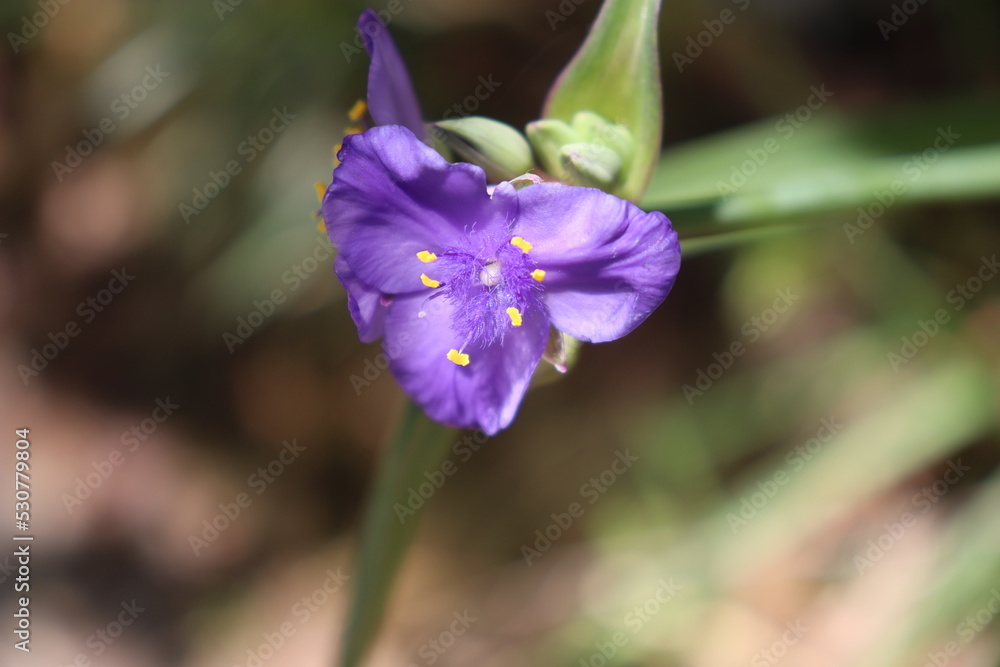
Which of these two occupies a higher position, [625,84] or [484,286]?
[625,84]

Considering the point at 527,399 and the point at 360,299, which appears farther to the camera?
the point at 527,399

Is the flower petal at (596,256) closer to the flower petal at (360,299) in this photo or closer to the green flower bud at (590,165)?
the green flower bud at (590,165)

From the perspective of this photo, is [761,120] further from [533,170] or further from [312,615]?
[312,615]

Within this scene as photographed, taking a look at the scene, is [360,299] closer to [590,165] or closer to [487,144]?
[487,144]

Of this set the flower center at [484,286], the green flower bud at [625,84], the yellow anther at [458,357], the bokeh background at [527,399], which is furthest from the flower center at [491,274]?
the bokeh background at [527,399]

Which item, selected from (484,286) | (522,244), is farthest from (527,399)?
(522,244)

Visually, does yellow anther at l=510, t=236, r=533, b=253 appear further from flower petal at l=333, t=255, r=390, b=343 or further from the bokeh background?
the bokeh background

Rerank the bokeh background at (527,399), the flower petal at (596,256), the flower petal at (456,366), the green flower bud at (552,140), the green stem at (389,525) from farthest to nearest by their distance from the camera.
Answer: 1. the bokeh background at (527,399)
2. the green stem at (389,525)
3. the green flower bud at (552,140)
4. the flower petal at (456,366)
5. the flower petal at (596,256)
